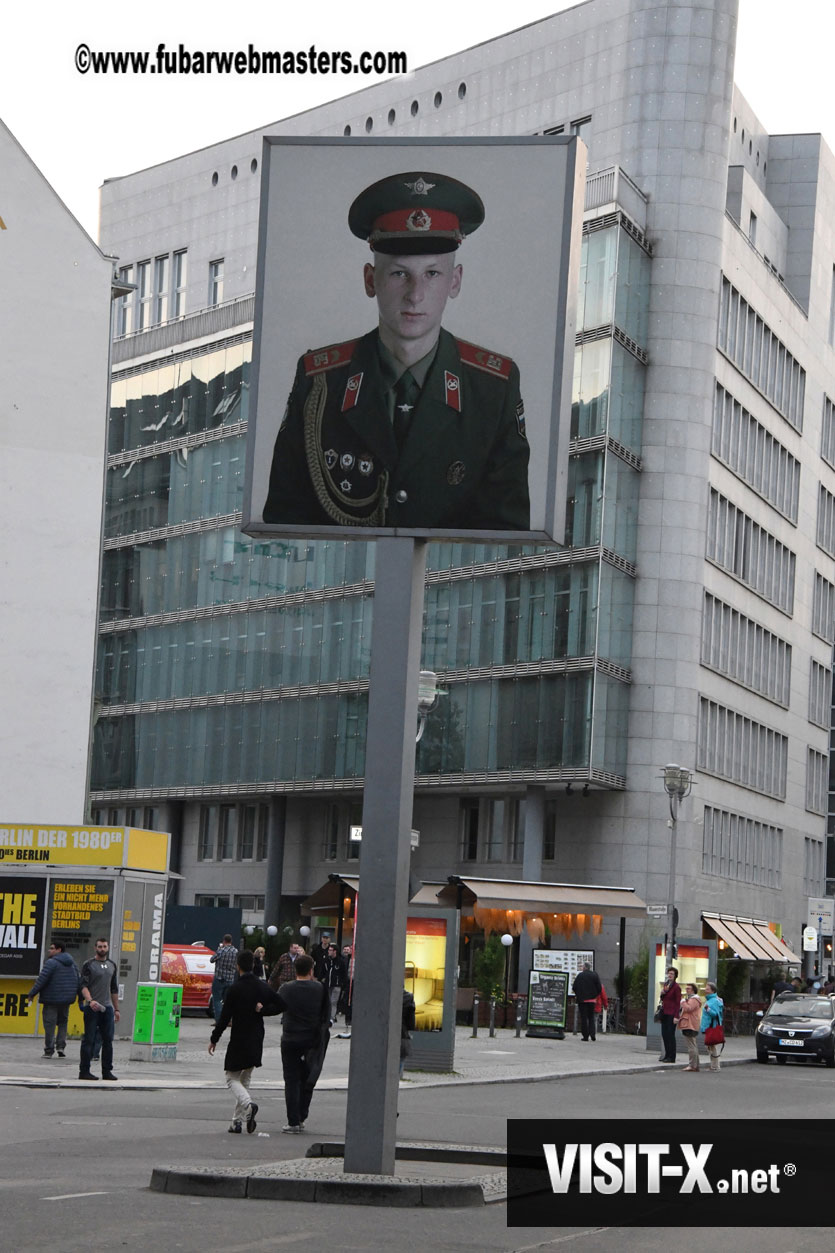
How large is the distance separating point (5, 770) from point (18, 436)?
794cm

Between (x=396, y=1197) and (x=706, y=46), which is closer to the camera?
(x=396, y=1197)

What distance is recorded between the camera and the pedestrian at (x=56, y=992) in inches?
1101

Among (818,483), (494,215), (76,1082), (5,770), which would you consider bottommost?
(76,1082)

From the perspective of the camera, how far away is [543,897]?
52.8 m

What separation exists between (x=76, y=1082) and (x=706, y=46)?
50.1 m

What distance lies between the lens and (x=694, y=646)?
214ft

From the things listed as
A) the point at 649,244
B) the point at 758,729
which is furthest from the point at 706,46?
the point at 758,729

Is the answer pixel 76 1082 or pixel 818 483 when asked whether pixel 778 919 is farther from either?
pixel 76 1082

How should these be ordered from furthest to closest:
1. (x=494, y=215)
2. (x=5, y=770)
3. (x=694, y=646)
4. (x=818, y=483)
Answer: (x=818, y=483) < (x=694, y=646) < (x=5, y=770) < (x=494, y=215)

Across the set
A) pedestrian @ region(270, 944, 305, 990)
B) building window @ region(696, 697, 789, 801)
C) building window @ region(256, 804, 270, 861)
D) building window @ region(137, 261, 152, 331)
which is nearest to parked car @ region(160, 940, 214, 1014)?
pedestrian @ region(270, 944, 305, 990)

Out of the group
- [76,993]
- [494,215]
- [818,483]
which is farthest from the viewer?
[818,483]

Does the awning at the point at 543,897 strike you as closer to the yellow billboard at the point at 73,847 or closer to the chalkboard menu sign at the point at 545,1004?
the chalkboard menu sign at the point at 545,1004

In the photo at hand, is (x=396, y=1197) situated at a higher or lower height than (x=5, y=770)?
lower

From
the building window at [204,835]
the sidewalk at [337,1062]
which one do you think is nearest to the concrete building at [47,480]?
the sidewalk at [337,1062]
